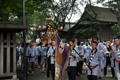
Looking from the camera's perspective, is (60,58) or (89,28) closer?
(60,58)

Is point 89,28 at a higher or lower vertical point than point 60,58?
higher

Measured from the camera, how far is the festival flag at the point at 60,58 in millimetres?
5414

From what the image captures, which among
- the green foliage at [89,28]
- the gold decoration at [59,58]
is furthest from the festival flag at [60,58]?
the green foliage at [89,28]

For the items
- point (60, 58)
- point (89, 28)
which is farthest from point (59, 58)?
point (89, 28)

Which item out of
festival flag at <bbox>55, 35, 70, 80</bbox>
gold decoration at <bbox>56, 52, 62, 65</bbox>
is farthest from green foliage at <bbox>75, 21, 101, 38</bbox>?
gold decoration at <bbox>56, 52, 62, 65</bbox>

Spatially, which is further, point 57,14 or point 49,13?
point 49,13

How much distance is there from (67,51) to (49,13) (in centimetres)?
767

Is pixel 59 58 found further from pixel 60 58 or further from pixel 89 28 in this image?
pixel 89 28

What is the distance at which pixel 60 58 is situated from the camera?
5566 mm

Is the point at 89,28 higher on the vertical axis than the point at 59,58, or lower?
higher

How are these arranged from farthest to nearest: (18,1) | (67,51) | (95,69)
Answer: (18,1), (67,51), (95,69)

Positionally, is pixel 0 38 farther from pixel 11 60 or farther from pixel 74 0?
pixel 74 0

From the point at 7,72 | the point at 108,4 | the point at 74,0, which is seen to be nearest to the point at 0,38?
the point at 7,72

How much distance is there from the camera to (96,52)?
18.2ft
